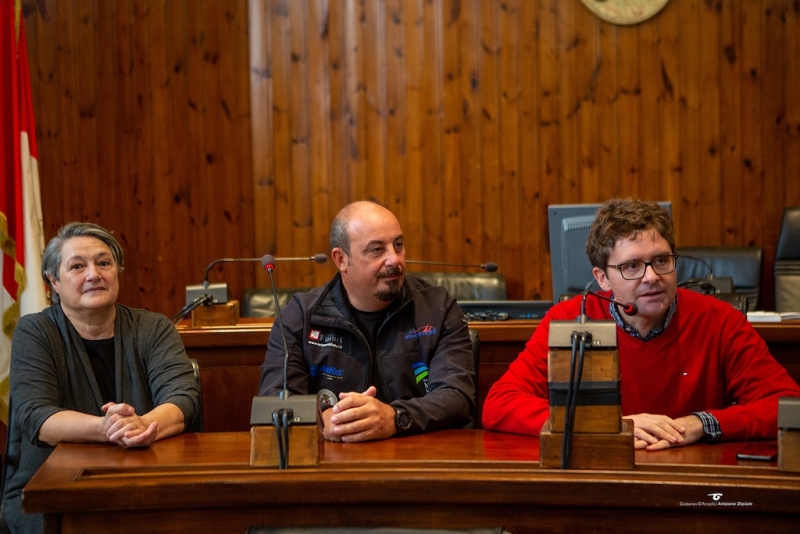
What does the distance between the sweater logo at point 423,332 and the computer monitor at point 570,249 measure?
1.03m

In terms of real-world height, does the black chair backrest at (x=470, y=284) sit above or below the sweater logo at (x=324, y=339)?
above

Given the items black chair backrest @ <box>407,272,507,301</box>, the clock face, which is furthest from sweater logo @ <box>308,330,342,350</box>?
the clock face

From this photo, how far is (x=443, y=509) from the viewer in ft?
5.27

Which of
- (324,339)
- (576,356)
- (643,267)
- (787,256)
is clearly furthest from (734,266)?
(576,356)

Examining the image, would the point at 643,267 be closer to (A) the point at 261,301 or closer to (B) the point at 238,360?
(B) the point at 238,360

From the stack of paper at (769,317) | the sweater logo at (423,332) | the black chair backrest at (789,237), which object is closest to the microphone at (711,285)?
the stack of paper at (769,317)

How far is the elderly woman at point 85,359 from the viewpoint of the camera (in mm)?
2203

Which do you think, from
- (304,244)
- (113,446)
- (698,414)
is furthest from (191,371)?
(304,244)

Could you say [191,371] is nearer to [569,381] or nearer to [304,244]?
[569,381]

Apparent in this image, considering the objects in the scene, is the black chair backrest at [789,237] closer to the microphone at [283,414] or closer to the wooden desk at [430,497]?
the wooden desk at [430,497]

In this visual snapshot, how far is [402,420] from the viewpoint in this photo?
208 cm

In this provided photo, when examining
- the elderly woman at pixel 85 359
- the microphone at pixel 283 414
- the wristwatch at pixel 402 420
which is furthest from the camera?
the elderly woman at pixel 85 359

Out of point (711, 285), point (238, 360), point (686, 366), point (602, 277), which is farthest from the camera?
point (711, 285)

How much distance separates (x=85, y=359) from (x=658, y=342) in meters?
1.53
